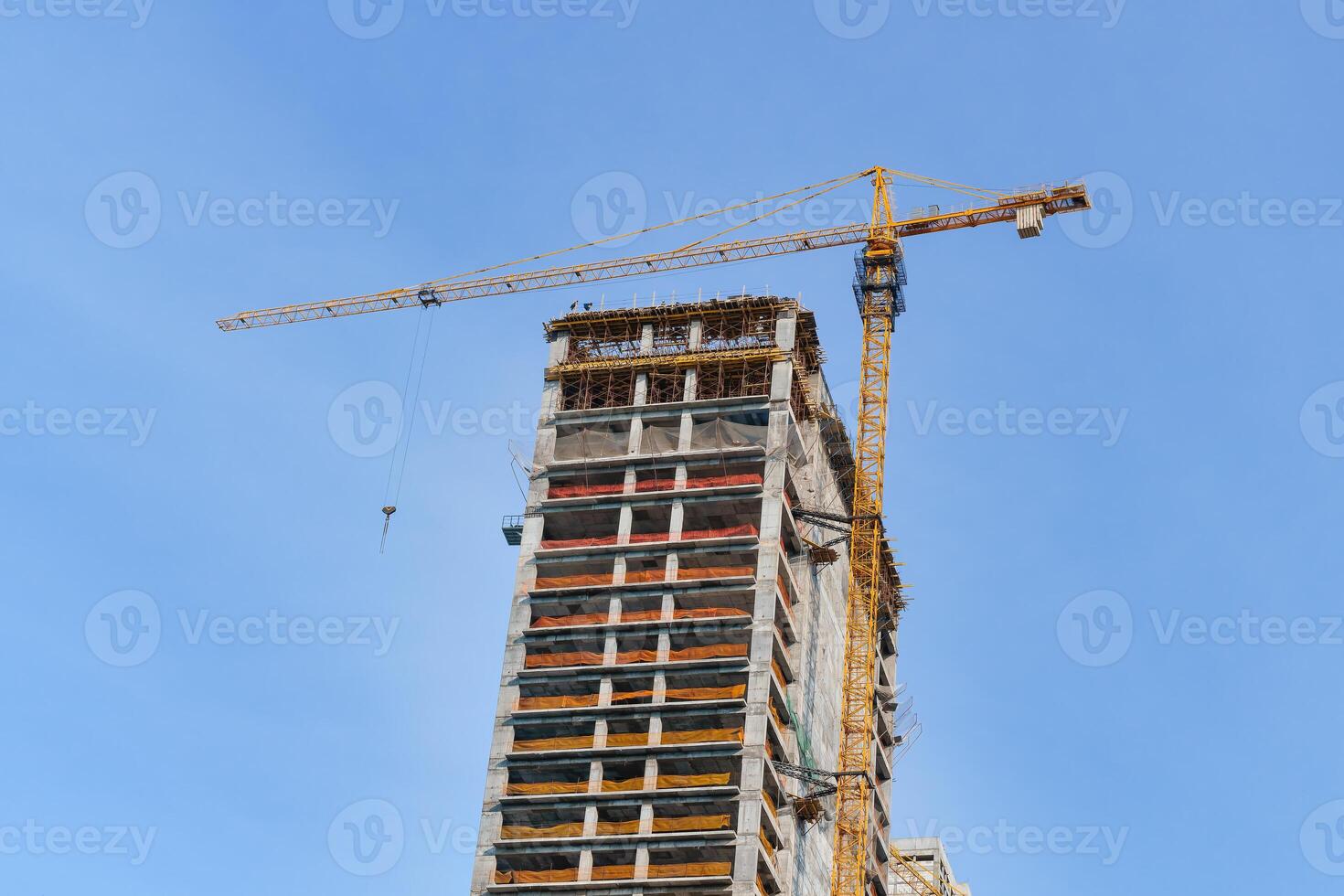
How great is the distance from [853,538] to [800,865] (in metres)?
26.6

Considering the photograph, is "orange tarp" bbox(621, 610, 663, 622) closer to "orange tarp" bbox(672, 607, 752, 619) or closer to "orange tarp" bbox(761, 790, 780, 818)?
"orange tarp" bbox(672, 607, 752, 619)

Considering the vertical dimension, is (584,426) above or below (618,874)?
above

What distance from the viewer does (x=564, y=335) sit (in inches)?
7141

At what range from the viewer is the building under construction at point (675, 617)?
156 metres

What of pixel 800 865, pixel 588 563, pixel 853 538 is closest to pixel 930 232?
pixel 853 538

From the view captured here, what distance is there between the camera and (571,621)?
166m

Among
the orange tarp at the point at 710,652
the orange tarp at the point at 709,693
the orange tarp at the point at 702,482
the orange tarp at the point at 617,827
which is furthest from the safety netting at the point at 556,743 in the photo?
the orange tarp at the point at 702,482

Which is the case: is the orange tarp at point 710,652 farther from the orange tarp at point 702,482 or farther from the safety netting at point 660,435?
the safety netting at point 660,435

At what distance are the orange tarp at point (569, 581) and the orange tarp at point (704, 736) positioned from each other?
45.3ft

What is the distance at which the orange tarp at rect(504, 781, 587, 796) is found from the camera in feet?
518

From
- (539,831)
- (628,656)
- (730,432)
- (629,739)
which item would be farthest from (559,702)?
(730,432)

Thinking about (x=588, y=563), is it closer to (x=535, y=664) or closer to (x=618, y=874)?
(x=535, y=664)

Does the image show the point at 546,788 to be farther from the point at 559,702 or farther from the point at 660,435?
the point at 660,435

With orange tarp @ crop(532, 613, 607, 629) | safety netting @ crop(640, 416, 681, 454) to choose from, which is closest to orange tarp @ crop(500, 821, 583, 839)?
orange tarp @ crop(532, 613, 607, 629)
